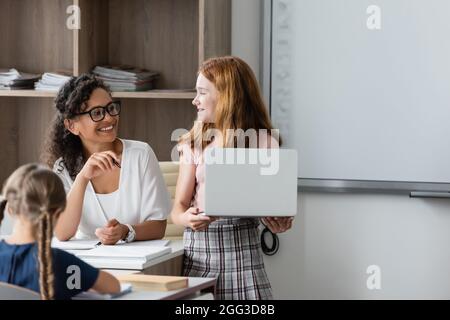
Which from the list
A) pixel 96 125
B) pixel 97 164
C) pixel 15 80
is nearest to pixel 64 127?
pixel 96 125

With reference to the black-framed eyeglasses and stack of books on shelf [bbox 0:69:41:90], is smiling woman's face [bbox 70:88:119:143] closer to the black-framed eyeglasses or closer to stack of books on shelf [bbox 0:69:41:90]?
the black-framed eyeglasses

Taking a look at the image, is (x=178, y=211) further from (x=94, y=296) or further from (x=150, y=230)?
(x=94, y=296)

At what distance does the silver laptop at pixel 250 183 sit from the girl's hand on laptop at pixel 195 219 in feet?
0.51

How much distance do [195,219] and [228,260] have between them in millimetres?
207

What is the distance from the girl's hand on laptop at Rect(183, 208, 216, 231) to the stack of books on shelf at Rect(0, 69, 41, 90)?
4.98ft

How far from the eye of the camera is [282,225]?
2436 millimetres

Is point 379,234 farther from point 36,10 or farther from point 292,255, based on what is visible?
point 36,10

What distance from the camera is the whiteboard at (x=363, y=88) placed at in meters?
3.40

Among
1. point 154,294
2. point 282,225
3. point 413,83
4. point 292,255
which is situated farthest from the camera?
point 292,255

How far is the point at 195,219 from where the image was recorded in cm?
236

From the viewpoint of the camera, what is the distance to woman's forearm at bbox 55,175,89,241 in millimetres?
2600

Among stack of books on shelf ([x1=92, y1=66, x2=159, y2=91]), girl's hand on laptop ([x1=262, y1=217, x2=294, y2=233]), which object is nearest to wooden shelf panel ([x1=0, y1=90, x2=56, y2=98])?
stack of books on shelf ([x1=92, y1=66, x2=159, y2=91])

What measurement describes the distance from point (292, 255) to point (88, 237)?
120 cm
